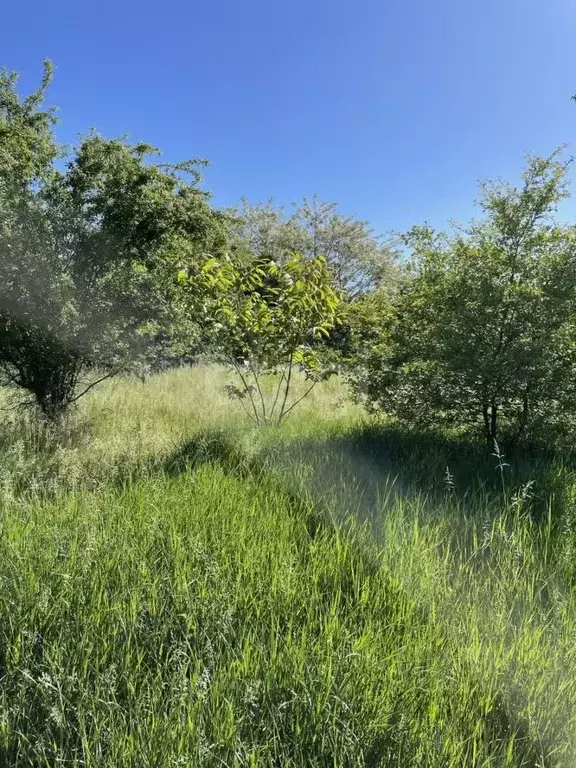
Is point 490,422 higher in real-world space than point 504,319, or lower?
lower

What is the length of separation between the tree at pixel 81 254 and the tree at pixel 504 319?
10.8 ft

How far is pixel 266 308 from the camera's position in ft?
17.1

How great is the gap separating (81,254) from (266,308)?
232 centimetres

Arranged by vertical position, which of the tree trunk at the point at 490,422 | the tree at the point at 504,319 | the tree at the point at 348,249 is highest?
the tree at the point at 348,249

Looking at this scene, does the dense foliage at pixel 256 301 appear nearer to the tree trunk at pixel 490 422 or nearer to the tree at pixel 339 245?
the tree trunk at pixel 490 422

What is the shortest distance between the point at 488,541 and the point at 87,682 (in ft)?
6.54

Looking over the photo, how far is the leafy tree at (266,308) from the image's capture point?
5055 millimetres

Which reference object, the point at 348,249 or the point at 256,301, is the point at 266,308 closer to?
the point at 256,301

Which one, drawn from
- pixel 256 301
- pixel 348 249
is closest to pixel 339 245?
pixel 348 249

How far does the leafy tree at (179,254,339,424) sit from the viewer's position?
5.05 m

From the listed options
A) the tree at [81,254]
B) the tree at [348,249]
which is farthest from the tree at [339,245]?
the tree at [81,254]

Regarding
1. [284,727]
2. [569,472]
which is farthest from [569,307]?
[284,727]

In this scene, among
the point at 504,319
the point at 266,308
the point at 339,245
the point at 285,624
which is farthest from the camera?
the point at 339,245

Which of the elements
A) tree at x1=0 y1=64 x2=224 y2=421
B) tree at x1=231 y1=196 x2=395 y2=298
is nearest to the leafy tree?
tree at x1=0 y1=64 x2=224 y2=421
